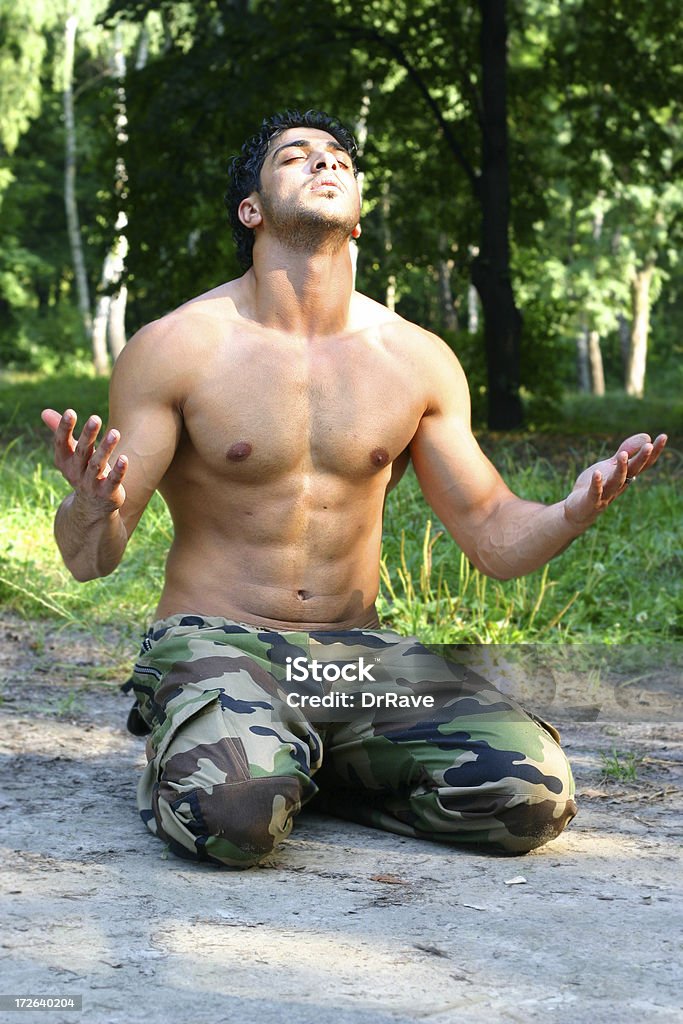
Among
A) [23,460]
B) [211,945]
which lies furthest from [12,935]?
[23,460]

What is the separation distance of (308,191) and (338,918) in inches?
66.1

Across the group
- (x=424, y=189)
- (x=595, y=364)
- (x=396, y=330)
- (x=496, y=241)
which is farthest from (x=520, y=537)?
(x=595, y=364)

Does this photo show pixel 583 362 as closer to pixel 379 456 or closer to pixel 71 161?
pixel 71 161

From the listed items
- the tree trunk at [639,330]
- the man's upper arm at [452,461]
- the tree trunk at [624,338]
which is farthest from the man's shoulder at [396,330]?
A: the tree trunk at [624,338]

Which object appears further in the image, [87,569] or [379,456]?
[379,456]

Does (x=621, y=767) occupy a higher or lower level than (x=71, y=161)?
lower

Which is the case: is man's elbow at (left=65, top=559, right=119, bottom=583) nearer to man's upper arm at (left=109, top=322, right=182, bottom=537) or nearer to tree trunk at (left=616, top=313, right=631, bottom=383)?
man's upper arm at (left=109, top=322, right=182, bottom=537)

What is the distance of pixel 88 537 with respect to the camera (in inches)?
112

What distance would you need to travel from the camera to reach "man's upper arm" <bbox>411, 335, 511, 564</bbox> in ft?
10.6

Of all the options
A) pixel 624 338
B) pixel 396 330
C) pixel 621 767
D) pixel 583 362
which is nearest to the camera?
pixel 396 330

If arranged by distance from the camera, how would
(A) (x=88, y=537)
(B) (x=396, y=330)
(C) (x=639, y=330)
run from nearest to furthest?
(A) (x=88, y=537), (B) (x=396, y=330), (C) (x=639, y=330)

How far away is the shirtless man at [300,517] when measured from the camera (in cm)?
285

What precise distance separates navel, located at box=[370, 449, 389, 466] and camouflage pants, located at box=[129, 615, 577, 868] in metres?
0.41

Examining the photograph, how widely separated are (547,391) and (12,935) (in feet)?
34.5
